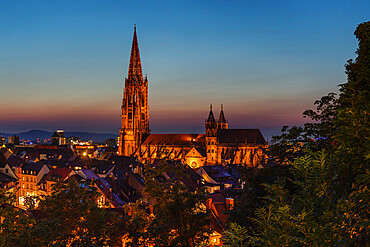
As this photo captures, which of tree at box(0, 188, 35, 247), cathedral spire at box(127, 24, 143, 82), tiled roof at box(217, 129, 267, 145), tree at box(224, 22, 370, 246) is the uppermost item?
cathedral spire at box(127, 24, 143, 82)

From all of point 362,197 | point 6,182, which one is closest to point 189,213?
point 362,197

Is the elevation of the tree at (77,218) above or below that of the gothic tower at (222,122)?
below

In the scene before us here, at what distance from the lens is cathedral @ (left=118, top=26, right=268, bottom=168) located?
11006cm

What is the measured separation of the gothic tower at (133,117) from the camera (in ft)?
425

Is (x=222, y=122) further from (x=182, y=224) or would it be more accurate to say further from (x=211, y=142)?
(x=182, y=224)

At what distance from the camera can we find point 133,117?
130125 mm

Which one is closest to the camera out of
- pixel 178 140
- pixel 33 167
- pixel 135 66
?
pixel 33 167

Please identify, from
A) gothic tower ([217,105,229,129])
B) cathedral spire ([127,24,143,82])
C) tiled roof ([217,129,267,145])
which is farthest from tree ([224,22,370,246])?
cathedral spire ([127,24,143,82])

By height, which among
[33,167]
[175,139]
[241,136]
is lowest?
[33,167]

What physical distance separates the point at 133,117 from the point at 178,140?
19.9 m

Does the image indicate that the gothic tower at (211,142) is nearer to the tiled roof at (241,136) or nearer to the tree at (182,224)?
the tiled roof at (241,136)

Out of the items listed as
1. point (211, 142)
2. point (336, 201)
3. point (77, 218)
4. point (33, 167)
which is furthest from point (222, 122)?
point (336, 201)

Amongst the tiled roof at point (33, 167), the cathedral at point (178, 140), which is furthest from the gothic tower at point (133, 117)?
the tiled roof at point (33, 167)

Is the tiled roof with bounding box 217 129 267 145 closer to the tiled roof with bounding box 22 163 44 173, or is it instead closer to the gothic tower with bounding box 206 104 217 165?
the gothic tower with bounding box 206 104 217 165
